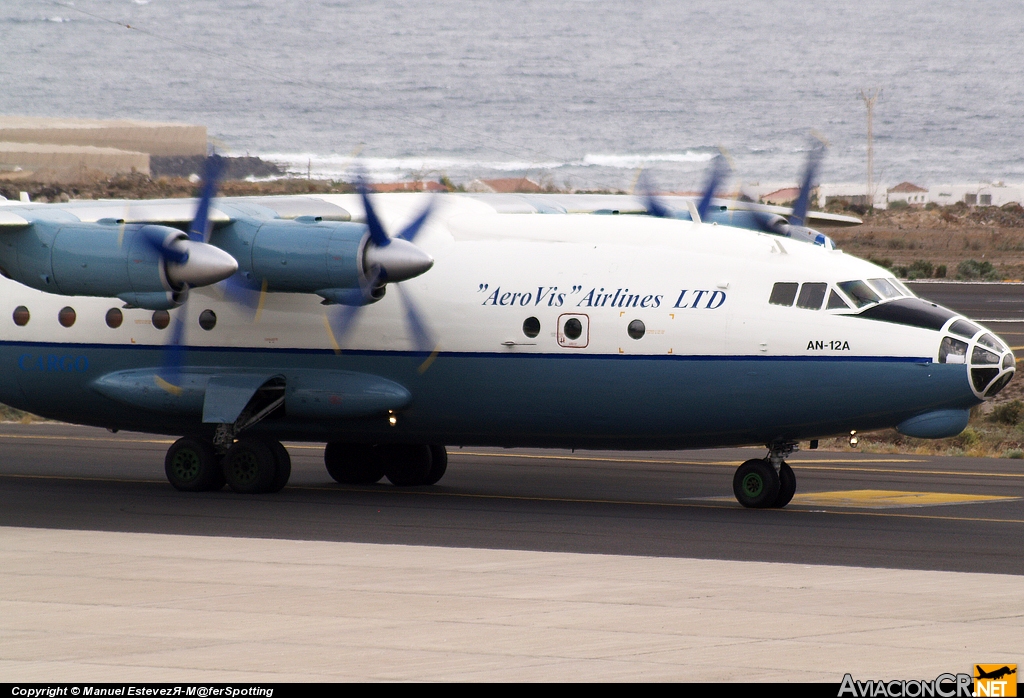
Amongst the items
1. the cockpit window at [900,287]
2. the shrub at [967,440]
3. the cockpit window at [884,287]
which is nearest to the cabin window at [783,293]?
the cockpit window at [884,287]

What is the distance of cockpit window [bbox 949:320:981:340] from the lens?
64.8 ft

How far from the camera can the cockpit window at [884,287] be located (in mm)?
20594

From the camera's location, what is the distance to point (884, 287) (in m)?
20.7

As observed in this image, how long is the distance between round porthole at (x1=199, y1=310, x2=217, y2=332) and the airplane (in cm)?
4

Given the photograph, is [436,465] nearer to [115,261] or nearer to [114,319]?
[114,319]

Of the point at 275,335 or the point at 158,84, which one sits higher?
the point at 158,84

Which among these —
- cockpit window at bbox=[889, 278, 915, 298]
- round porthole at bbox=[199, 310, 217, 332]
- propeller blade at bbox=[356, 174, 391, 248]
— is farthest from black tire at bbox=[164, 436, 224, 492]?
cockpit window at bbox=[889, 278, 915, 298]

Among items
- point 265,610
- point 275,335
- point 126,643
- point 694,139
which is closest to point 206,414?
point 275,335

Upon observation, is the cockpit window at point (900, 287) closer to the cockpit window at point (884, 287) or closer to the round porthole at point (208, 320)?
the cockpit window at point (884, 287)

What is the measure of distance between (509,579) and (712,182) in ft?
36.3

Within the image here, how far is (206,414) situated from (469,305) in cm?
436

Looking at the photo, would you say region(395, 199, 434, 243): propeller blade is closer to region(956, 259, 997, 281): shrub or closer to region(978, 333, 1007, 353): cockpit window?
region(978, 333, 1007, 353): cockpit window

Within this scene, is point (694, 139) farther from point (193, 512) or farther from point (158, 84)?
point (193, 512)

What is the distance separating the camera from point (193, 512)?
20859mm
